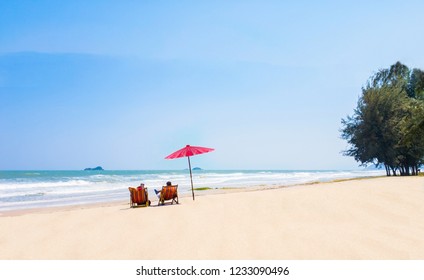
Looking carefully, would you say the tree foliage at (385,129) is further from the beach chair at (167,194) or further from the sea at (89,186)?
the beach chair at (167,194)

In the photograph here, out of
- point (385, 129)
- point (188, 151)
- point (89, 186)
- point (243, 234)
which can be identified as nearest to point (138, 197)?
point (188, 151)

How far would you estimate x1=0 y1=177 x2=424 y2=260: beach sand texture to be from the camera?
18.5 feet

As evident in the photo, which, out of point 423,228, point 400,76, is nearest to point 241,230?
point 423,228

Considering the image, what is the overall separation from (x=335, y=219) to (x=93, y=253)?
546cm

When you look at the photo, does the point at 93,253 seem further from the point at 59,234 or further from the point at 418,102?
the point at 418,102

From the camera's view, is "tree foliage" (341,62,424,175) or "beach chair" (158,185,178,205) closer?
"beach chair" (158,185,178,205)

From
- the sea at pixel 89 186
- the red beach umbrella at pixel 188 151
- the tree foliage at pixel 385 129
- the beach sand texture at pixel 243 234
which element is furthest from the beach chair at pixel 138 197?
the tree foliage at pixel 385 129

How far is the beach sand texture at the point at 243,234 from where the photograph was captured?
222 inches

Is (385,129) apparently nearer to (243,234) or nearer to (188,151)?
(188,151)

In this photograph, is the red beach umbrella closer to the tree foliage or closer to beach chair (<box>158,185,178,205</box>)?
beach chair (<box>158,185,178,205</box>)

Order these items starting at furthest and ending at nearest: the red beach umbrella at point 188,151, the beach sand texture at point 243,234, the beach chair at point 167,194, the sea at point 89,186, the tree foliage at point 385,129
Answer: the tree foliage at point 385,129 < the sea at point 89,186 < the red beach umbrella at point 188,151 < the beach chair at point 167,194 < the beach sand texture at point 243,234

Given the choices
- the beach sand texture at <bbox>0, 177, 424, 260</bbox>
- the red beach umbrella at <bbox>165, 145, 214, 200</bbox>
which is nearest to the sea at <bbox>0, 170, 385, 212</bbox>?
the red beach umbrella at <bbox>165, 145, 214, 200</bbox>

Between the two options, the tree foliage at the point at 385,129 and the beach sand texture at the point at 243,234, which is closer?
the beach sand texture at the point at 243,234
